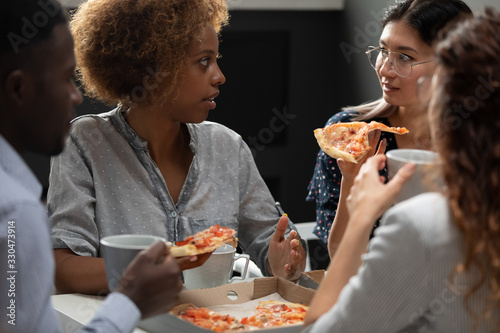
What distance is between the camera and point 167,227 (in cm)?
223

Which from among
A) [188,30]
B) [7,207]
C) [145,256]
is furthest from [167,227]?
[7,207]

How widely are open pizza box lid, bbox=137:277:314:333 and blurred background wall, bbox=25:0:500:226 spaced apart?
102 inches

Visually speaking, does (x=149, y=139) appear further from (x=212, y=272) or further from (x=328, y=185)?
(x=328, y=185)

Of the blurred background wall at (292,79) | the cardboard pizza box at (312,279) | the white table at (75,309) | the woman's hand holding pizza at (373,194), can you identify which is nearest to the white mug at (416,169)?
the woman's hand holding pizza at (373,194)

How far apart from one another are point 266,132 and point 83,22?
7.53ft

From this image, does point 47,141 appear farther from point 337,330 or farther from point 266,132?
point 266,132

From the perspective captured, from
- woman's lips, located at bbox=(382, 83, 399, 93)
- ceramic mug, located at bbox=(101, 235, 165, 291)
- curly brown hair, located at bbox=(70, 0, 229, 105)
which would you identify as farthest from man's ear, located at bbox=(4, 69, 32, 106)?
woman's lips, located at bbox=(382, 83, 399, 93)

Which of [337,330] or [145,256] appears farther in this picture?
[145,256]

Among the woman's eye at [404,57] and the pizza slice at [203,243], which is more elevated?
the woman's eye at [404,57]

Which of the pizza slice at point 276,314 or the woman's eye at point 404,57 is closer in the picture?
the pizza slice at point 276,314

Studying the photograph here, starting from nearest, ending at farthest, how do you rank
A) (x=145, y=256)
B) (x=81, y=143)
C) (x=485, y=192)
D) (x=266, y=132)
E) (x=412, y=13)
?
(x=485, y=192)
(x=145, y=256)
(x=81, y=143)
(x=412, y=13)
(x=266, y=132)

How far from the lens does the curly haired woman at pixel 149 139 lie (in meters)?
2.17

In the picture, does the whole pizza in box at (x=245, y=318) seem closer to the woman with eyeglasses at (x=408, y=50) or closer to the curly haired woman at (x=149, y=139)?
the curly haired woman at (x=149, y=139)

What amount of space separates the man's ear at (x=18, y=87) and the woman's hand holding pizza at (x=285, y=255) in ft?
3.21
